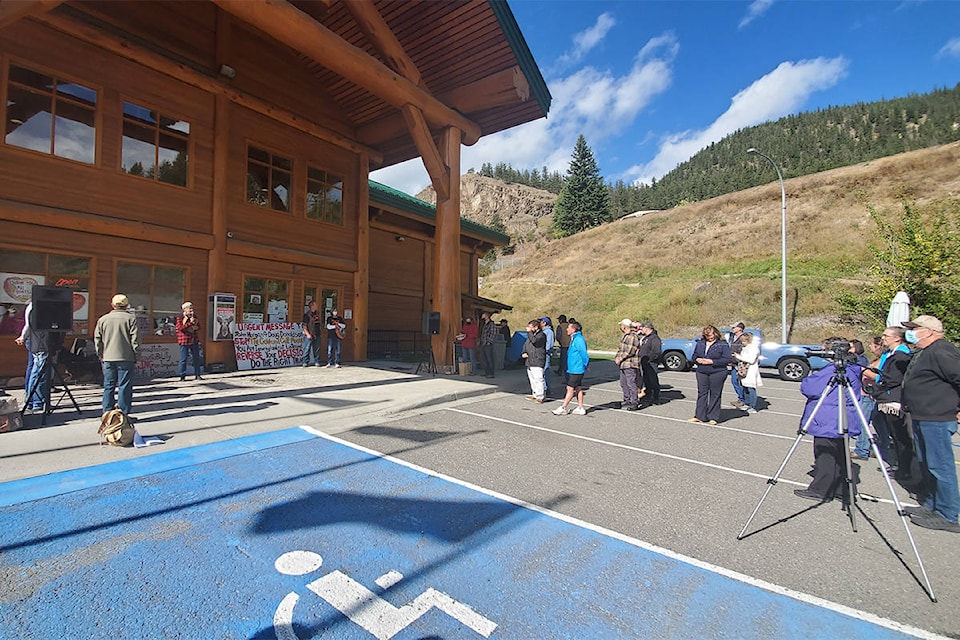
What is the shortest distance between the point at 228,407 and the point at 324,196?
28.7 feet

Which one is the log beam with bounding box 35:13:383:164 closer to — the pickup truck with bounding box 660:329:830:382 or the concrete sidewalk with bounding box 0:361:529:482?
the concrete sidewalk with bounding box 0:361:529:482

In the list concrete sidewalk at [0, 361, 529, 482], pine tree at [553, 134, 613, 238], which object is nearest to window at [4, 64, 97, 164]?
concrete sidewalk at [0, 361, 529, 482]

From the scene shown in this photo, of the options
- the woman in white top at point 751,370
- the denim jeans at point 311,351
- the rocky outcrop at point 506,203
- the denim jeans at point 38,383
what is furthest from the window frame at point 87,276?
the rocky outcrop at point 506,203

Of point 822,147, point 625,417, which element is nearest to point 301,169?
point 625,417

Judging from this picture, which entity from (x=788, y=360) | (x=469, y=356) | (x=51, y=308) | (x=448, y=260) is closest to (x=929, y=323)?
(x=469, y=356)

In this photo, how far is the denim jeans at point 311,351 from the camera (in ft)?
41.7

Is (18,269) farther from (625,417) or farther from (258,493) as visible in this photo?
(625,417)

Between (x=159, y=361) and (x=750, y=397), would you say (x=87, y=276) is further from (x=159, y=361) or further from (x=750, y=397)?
(x=750, y=397)

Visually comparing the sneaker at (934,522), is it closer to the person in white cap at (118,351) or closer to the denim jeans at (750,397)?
the denim jeans at (750,397)

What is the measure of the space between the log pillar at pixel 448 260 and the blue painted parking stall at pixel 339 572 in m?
8.27

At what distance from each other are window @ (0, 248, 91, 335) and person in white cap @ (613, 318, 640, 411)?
1063 cm

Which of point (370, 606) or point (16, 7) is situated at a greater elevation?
point (16, 7)

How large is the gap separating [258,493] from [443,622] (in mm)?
2431

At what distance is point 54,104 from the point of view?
891 cm
